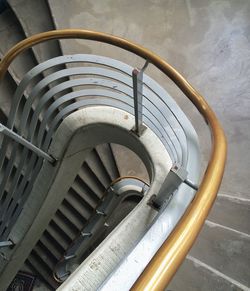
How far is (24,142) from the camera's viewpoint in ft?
8.91

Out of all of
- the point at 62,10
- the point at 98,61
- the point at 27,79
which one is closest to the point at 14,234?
the point at 27,79

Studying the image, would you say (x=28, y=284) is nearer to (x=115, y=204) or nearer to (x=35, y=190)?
(x=115, y=204)

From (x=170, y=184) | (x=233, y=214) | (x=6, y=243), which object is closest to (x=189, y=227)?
(x=170, y=184)

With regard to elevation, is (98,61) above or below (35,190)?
above

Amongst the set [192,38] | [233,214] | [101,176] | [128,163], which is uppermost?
[192,38]

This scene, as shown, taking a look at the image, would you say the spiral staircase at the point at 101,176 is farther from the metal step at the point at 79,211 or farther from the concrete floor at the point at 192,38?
the concrete floor at the point at 192,38

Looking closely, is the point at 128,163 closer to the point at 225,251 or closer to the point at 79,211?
the point at 79,211

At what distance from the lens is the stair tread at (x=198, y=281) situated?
176 centimetres

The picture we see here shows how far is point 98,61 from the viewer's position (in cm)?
235

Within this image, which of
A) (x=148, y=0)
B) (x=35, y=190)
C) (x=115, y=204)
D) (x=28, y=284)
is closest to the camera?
(x=35, y=190)

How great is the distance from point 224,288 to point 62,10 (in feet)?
12.6

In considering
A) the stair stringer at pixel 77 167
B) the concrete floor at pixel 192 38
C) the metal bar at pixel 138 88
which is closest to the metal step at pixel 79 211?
the stair stringer at pixel 77 167

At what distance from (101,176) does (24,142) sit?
1.91 meters

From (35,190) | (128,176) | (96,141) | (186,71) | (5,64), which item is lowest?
(35,190)
